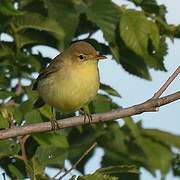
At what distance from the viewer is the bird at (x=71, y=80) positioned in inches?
192

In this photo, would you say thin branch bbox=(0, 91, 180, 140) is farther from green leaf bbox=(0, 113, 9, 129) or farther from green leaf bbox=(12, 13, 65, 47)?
green leaf bbox=(12, 13, 65, 47)

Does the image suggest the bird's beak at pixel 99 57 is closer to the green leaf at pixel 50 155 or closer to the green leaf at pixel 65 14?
the green leaf at pixel 65 14

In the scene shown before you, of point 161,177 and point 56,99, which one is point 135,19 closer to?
point 56,99

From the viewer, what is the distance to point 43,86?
5137 mm

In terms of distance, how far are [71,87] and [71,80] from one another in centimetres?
8

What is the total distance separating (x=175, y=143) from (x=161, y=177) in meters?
0.24

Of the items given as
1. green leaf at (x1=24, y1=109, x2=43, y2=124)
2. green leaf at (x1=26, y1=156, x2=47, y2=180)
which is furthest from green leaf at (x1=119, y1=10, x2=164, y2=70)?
green leaf at (x1=26, y1=156, x2=47, y2=180)

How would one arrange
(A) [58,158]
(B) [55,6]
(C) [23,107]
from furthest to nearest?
(B) [55,6] < (C) [23,107] < (A) [58,158]

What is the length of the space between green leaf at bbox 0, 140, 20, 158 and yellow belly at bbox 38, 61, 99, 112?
0.76m

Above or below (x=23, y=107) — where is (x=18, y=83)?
above

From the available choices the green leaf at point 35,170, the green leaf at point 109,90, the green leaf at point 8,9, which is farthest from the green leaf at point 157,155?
the green leaf at point 35,170

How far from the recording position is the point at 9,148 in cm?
416

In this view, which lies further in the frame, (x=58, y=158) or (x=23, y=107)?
(x=23, y=107)

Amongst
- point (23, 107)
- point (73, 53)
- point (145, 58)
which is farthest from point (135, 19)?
point (23, 107)
